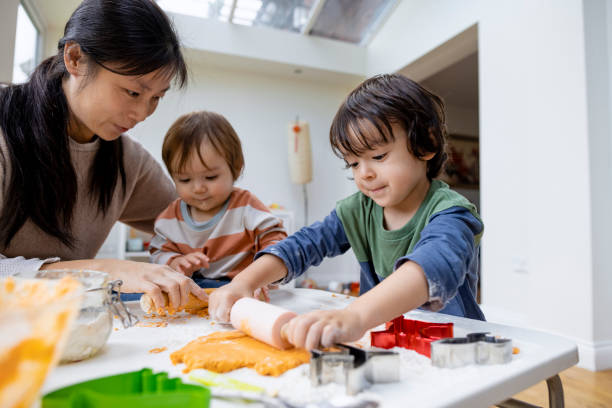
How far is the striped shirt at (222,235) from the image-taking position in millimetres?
1106

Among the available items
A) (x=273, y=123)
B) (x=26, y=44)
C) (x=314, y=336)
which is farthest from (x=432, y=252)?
(x=273, y=123)

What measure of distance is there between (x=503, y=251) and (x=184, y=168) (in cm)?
185

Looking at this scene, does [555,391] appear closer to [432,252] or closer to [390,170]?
[432,252]

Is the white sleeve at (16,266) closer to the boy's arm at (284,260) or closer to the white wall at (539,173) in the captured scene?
the boy's arm at (284,260)

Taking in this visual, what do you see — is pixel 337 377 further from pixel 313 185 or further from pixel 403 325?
pixel 313 185

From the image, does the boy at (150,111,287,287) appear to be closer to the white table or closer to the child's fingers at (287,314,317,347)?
the white table

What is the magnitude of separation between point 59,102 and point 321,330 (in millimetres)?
835

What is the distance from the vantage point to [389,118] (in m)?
Result: 0.77

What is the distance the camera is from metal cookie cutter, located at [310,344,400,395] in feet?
1.05

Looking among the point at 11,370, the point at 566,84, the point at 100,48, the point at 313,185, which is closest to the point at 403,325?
the point at 11,370

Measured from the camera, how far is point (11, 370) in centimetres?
21

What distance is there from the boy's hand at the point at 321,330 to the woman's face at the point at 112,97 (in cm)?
64

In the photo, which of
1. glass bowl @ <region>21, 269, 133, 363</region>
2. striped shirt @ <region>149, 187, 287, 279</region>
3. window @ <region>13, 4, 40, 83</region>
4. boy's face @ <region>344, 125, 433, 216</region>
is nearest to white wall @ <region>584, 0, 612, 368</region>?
boy's face @ <region>344, 125, 433, 216</region>

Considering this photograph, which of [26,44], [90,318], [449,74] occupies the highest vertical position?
[449,74]
